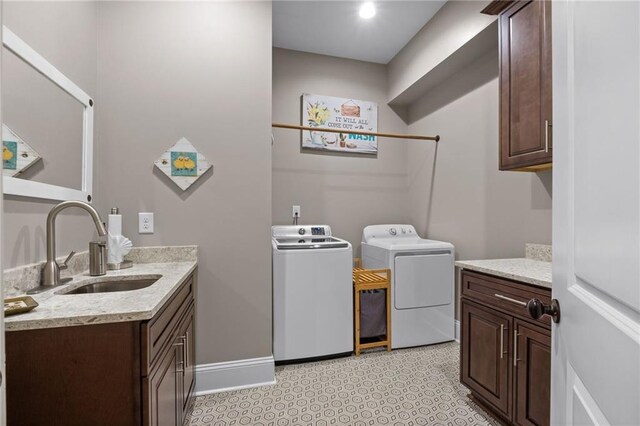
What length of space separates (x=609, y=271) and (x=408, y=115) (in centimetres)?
350

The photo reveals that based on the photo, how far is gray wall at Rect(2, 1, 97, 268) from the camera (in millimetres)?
1211

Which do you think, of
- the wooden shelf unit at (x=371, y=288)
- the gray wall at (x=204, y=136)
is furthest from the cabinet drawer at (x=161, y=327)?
the wooden shelf unit at (x=371, y=288)

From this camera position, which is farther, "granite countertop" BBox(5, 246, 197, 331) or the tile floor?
the tile floor

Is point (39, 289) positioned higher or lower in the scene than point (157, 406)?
higher

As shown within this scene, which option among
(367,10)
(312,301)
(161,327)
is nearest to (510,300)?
(312,301)

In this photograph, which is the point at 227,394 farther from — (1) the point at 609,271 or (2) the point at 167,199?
(1) the point at 609,271

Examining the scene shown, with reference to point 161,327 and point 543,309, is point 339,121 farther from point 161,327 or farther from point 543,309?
point 543,309

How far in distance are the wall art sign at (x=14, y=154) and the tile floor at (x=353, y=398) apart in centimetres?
151

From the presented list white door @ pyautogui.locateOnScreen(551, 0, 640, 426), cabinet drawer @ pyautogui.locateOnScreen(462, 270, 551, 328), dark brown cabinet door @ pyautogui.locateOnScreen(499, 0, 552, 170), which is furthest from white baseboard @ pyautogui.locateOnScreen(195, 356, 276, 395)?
dark brown cabinet door @ pyautogui.locateOnScreen(499, 0, 552, 170)

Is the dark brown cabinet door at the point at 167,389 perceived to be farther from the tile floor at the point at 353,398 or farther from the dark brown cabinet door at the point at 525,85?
the dark brown cabinet door at the point at 525,85

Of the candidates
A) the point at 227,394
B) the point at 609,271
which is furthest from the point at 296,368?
the point at 609,271

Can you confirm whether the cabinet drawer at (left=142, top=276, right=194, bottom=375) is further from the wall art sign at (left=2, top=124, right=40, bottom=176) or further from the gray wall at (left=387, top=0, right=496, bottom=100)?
the gray wall at (left=387, top=0, right=496, bottom=100)

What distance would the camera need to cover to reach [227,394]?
1986 mm

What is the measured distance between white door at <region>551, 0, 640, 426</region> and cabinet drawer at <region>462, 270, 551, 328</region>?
0.75 m
